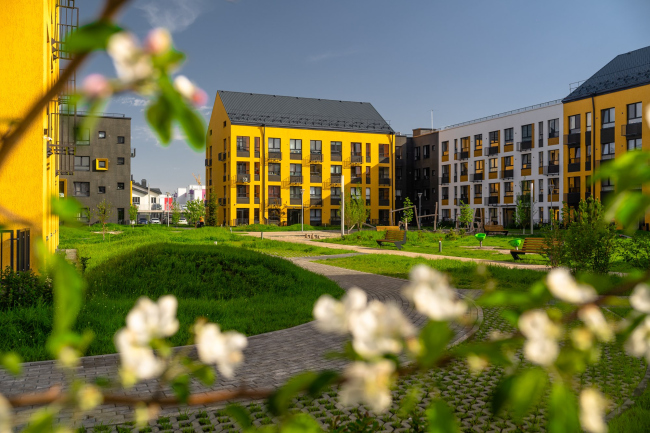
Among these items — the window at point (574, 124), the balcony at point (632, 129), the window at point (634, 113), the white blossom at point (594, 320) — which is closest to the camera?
the white blossom at point (594, 320)

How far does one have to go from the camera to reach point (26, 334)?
23.8ft

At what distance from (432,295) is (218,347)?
391 millimetres

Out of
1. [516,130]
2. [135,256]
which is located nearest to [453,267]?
[135,256]

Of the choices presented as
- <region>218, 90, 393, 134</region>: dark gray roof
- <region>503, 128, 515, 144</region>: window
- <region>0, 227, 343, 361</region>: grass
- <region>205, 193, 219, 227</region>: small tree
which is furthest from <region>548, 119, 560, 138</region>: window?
<region>0, 227, 343, 361</region>: grass

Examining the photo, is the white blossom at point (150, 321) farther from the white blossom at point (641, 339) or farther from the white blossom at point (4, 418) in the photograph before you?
the white blossom at point (641, 339)

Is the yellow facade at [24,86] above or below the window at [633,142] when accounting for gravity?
below

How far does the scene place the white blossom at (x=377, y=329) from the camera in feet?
2.63

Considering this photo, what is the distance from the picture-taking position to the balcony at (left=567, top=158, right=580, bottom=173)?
47122mm

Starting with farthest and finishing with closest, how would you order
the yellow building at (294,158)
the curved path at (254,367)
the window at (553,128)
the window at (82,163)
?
the yellow building at (294,158) → the window at (82,163) → the window at (553,128) → the curved path at (254,367)

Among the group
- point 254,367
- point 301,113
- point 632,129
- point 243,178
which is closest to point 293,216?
point 243,178

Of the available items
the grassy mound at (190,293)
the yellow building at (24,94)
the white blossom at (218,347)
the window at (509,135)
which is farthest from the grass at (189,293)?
the window at (509,135)

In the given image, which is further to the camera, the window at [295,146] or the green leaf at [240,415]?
the window at [295,146]

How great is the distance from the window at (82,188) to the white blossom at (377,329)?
63.5 m

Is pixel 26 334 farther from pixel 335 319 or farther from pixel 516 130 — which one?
pixel 516 130
